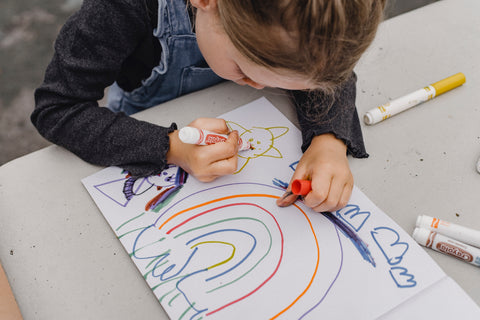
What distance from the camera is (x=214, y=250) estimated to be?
442mm

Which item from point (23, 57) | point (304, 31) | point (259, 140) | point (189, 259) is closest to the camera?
point (304, 31)

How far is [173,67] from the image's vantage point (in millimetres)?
609

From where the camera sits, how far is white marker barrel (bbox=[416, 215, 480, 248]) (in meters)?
0.45

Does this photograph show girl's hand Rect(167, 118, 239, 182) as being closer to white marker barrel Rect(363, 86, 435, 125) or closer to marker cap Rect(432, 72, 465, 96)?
Result: white marker barrel Rect(363, 86, 435, 125)

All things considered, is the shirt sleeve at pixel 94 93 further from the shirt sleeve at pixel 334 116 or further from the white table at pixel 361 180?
the shirt sleeve at pixel 334 116

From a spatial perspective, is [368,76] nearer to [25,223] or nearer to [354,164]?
[354,164]

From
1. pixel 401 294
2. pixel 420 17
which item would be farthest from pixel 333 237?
pixel 420 17

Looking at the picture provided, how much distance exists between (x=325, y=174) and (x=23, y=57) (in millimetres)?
1131

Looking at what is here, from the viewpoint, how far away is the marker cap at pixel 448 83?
59 cm

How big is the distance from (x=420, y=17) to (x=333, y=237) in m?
0.48

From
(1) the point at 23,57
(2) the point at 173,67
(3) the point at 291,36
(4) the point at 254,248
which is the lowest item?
(1) the point at 23,57

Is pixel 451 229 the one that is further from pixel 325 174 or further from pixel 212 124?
pixel 212 124

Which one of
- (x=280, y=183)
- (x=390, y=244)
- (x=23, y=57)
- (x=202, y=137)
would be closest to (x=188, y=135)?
(x=202, y=137)

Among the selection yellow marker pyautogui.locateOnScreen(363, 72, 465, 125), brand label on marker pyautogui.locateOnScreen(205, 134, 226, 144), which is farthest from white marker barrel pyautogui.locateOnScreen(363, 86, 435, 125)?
brand label on marker pyautogui.locateOnScreen(205, 134, 226, 144)
